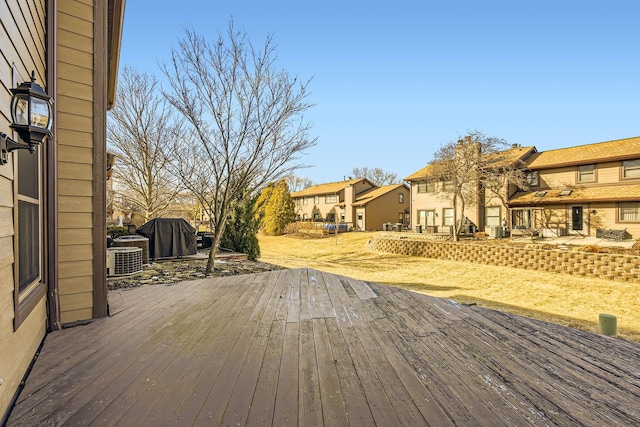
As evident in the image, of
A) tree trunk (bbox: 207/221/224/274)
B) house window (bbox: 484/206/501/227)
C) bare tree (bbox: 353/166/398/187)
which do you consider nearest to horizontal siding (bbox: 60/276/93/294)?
tree trunk (bbox: 207/221/224/274)

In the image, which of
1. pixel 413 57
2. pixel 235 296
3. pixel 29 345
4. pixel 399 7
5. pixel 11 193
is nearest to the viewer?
pixel 11 193

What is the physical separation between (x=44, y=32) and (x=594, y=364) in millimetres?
5164

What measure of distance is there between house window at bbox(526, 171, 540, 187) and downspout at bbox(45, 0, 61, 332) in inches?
807

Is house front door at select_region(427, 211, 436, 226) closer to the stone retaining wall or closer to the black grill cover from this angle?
the stone retaining wall

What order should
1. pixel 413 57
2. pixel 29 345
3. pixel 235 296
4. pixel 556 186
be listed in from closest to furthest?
pixel 29 345
pixel 235 296
pixel 413 57
pixel 556 186

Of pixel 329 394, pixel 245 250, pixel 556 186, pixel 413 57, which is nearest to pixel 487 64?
pixel 413 57

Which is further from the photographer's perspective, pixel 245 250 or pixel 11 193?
pixel 245 250

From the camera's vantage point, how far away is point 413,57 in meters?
10.8

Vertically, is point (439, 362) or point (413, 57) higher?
point (413, 57)

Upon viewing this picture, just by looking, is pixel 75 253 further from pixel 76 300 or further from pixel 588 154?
pixel 588 154

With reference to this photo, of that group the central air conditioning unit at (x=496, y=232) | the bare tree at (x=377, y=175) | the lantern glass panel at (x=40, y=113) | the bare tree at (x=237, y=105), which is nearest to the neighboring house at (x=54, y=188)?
the lantern glass panel at (x=40, y=113)

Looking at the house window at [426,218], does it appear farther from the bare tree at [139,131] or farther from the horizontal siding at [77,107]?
the horizontal siding at [77,107]

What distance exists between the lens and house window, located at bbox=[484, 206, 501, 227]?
17.9 m

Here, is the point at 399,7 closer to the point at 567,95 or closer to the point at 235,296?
the point at 567,95
